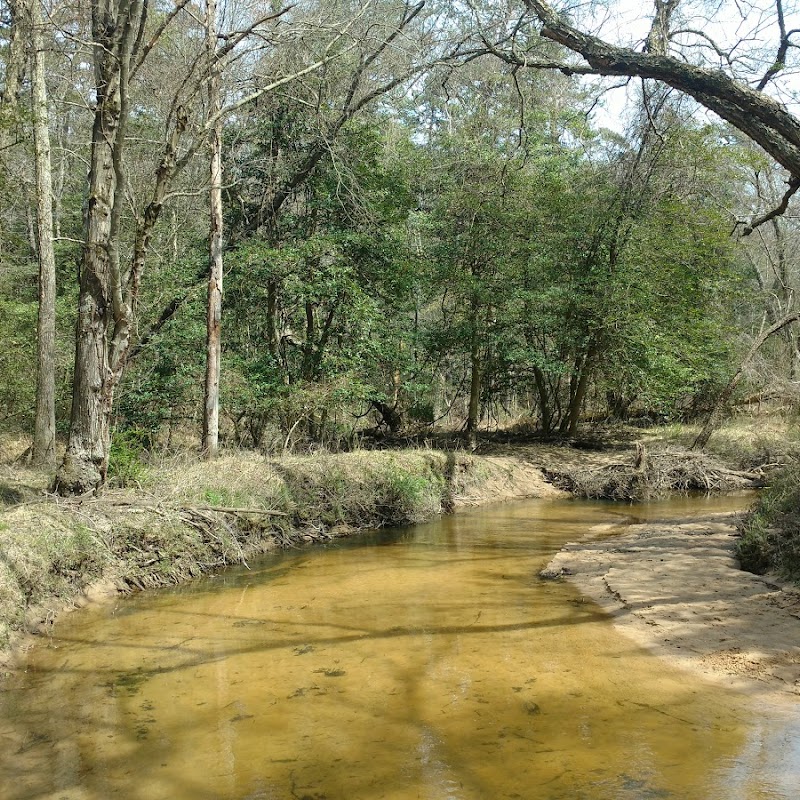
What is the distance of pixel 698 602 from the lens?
7113 mm

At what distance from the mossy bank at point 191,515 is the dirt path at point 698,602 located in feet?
12.7

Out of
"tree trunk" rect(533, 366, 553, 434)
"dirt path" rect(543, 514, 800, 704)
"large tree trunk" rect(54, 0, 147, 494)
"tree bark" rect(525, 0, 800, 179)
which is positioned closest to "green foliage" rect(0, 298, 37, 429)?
"large tree trunk" rect(54, 0, 147, 494)

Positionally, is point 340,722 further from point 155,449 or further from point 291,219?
point 291,219

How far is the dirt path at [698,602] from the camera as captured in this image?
5695mm

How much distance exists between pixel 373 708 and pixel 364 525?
7.31 meters

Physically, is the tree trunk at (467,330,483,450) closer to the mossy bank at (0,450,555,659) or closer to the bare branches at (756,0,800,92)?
the mossy bank at (0,450,555,659)

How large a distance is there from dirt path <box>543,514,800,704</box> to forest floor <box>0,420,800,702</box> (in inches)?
0.8

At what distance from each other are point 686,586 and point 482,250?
11.4 metres

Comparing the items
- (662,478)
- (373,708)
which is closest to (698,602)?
(373,708)

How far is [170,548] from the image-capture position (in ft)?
29.8

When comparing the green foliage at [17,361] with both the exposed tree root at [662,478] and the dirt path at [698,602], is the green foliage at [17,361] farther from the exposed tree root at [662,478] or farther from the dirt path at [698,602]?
the exposed tree root at [662,478]

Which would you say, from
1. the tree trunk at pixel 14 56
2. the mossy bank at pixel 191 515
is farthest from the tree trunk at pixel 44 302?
the mossy bank at pixel 191 515

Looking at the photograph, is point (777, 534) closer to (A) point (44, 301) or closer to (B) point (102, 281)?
(B) point (102, 281)

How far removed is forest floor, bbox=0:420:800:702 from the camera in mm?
6443
